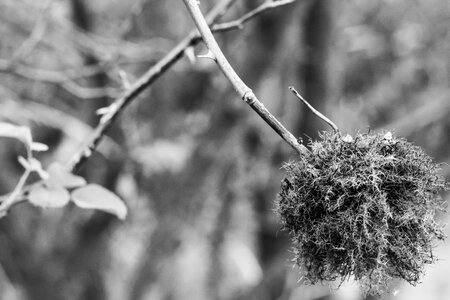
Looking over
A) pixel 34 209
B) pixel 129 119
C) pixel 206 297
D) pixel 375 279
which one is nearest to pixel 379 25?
pixel 129 119

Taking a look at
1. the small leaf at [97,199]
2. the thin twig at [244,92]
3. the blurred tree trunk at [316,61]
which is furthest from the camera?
the blurred tree trunk at [316,61]

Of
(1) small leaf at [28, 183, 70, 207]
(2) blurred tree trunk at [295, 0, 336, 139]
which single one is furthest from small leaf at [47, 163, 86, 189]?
(2) blurred tree trunk at [295, 0, 336, 139]

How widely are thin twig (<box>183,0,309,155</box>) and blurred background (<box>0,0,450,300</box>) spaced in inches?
111

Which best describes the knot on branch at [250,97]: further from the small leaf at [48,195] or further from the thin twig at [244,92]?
the small leaf at [48,195]

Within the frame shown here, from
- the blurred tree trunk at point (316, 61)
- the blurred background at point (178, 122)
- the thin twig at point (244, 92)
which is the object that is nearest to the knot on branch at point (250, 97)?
the thin twig at point (244, 92)

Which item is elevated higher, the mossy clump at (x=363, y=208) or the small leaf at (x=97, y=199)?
the small leaf at (x=97, y=199)

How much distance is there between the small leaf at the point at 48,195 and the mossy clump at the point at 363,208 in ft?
2.29

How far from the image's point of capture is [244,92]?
1.13 meters

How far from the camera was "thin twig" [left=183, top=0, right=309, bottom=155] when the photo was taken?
1081mm

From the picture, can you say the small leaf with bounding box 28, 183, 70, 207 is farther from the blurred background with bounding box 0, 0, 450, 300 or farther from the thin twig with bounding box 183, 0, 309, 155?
the blurred background with bounding box 0, 0, 450, 300

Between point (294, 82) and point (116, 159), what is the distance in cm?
153

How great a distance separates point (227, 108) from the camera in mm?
4785

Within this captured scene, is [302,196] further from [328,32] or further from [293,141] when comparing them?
[328,32]

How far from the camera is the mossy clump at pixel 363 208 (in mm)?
1159
